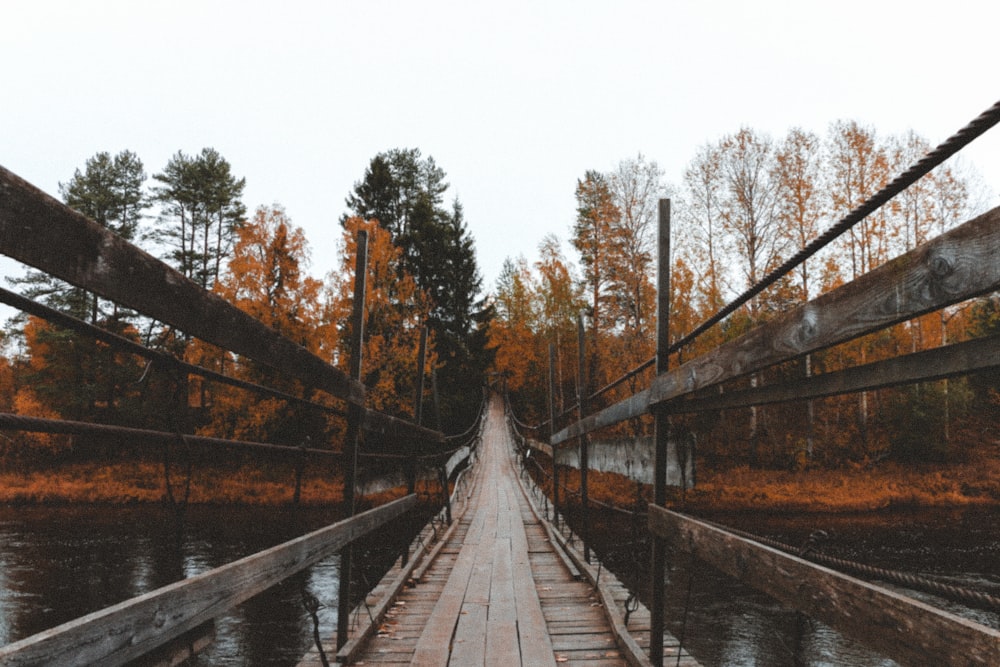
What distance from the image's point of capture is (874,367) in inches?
50.3

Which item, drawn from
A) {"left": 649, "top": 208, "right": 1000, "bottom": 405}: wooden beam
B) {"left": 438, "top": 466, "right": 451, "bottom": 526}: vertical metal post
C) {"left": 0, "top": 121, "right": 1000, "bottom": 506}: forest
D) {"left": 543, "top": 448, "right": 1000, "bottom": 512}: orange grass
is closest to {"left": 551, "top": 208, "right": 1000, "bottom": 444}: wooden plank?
{"left": 649, "top": 208, "right": 1000, "bottom": 405}: wooden beam

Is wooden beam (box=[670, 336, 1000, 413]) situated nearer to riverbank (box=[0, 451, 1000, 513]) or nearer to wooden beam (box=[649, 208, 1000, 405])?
wooden beam (box=[649, 208, 1000, 405])

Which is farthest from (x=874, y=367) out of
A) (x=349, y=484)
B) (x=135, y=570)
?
(x=135, y=570)

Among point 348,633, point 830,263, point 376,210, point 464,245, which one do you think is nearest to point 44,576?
point 348,633

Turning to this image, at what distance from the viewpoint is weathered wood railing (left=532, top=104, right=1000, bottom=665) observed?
0.87 m

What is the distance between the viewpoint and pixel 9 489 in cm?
1638

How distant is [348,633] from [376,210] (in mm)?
23849

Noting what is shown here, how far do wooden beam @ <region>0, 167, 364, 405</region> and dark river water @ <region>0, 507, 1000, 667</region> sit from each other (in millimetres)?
548

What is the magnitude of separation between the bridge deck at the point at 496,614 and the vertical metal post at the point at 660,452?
7.0 inches

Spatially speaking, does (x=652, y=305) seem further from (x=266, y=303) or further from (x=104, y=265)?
(x=104, y=265)

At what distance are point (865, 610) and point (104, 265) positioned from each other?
1483 millimetres

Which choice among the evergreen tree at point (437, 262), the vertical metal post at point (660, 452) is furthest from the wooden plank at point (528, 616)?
the evergreen tree at point (437, 262)

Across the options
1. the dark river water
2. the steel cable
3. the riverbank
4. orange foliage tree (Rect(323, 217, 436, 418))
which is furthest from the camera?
orange foliage tree (Rect(323, 217, 436, 418))

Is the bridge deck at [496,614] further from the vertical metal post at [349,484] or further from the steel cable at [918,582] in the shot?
the steel cable at [918,582]
